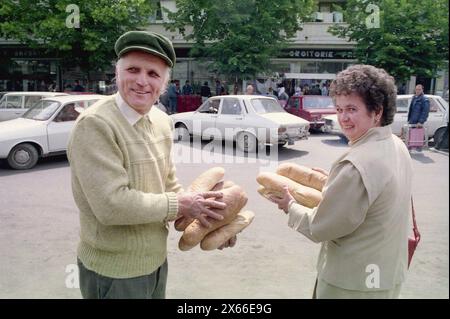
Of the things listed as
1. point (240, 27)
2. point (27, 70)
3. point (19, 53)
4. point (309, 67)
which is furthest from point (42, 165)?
point (19, 53)

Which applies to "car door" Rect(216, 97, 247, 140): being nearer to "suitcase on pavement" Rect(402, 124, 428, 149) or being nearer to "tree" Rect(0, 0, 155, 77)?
"suitcase on pavement" Rect(402, 124, 428, 149)

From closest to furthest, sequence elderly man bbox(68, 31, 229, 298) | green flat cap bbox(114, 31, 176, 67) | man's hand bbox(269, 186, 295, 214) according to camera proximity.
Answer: elderly man bbox(68, 31, 229, 298)
green flat cap bbox(114, 31, 176, 67)
man's hand bbox(269, 186, 295, 214)

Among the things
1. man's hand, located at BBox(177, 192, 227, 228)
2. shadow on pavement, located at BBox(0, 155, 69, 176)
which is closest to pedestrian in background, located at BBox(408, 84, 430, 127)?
shadow on pavement, located at BBox(0, 155, 69, 176)

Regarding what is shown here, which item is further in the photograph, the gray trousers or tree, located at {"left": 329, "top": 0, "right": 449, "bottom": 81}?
tree, located at {"left": 329, "top": 0, "right": 449, "bottom": 81}

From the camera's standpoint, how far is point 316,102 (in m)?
16.1

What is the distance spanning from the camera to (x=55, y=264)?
4.28 meters

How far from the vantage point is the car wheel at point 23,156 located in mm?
9031

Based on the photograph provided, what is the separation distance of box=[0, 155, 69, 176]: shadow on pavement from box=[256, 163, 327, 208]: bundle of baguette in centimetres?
775

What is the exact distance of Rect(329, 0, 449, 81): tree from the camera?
19047mm

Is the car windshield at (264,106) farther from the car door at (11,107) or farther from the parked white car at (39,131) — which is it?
the car door at (11,107)

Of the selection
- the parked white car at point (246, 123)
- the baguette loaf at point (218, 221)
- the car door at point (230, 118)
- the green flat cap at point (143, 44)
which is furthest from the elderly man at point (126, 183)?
the car door at point (230, 118)

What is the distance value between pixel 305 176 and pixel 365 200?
2.91ft

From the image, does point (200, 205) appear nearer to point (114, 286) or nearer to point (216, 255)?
point (114, 286)
